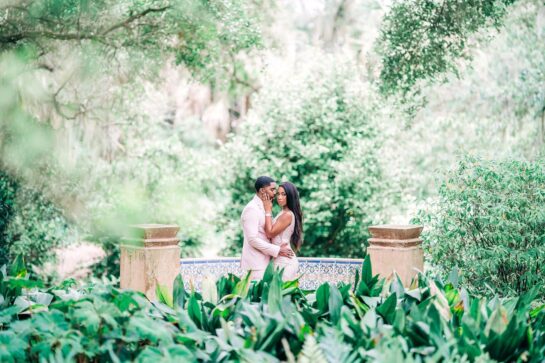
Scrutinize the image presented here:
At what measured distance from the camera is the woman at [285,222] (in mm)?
6418

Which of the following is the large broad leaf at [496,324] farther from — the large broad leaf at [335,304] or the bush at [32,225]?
the bush at [32,225]

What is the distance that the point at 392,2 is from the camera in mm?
9828

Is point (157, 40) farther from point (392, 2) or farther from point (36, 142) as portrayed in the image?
point (392, 2)

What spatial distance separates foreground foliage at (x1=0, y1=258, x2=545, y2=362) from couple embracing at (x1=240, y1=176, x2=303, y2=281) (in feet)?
9.01

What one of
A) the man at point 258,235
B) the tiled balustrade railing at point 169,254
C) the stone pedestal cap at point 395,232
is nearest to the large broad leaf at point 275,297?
the tiled balustrade railing at point 169,254

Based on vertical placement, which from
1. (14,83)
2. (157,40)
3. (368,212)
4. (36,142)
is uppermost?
(157,40)

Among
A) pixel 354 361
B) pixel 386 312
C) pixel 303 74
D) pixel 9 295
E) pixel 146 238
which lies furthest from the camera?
pixel 303 74

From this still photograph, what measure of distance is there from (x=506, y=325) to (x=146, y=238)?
3.57 meters

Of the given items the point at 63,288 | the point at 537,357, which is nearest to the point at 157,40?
the point at 63,288

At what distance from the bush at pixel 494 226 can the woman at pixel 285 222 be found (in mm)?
1572

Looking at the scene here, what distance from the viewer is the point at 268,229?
645cm

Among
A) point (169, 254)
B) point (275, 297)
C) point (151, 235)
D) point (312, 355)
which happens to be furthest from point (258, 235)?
point (312, 355)

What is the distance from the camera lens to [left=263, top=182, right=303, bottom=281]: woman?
21.1 feet

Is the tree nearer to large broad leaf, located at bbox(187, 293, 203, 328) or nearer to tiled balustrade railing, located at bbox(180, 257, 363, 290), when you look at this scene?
tiled balustrade railing, located at bbox(180, 257, 363, 290)
